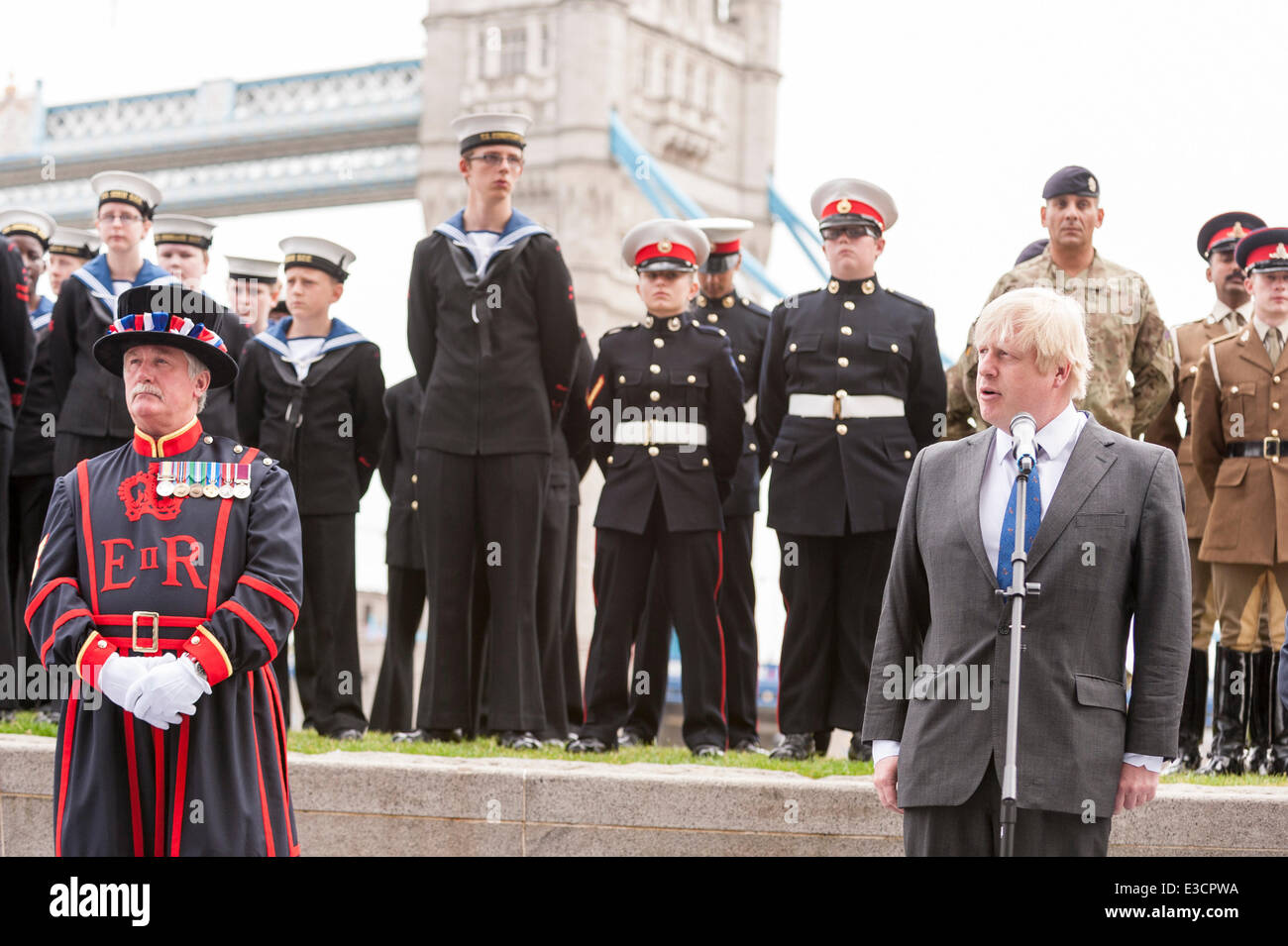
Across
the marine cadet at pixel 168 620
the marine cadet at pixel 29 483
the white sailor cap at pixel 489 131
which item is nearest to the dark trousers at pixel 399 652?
the marine cadet at pixel 29 483

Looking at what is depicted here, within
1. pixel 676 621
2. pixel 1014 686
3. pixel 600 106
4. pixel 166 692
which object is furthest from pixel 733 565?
pixel 600 106

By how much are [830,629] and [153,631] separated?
281 cm

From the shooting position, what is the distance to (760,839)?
18.4 feet

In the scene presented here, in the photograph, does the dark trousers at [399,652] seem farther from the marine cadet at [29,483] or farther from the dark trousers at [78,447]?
the dark trousers at [78,447]

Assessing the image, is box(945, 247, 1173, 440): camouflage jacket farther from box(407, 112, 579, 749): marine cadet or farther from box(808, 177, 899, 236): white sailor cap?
box(407, 112, 579, 749): marine cadet

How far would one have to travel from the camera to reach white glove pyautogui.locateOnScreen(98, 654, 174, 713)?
163 inches

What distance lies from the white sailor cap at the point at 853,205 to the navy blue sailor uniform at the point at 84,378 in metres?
2.47

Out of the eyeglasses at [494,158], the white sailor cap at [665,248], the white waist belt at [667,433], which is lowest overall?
the white waist belt at [667,433]

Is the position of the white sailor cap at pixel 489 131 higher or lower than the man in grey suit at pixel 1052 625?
higher

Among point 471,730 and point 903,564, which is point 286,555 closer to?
point 903,564

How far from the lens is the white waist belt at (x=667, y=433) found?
6746mm

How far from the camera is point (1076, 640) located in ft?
12.3

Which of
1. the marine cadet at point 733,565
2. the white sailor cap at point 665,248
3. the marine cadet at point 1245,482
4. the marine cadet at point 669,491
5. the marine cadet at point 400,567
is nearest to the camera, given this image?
the marine cadet at point 1245,482

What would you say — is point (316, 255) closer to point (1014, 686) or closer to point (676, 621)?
point (676, 621)
